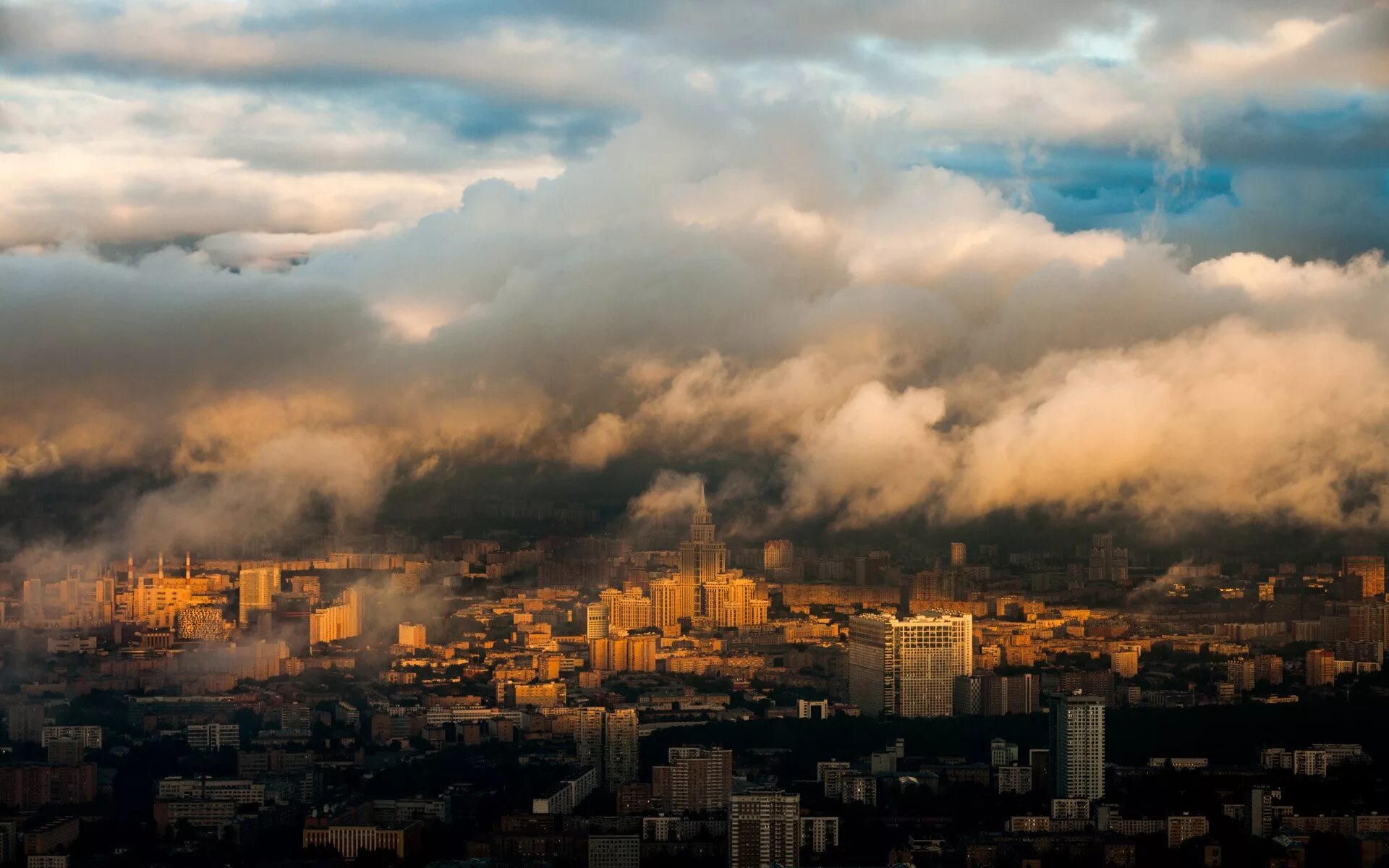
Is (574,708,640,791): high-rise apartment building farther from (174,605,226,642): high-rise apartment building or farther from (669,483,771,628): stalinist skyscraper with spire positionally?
(174,605,226,642): high-rise apartment building

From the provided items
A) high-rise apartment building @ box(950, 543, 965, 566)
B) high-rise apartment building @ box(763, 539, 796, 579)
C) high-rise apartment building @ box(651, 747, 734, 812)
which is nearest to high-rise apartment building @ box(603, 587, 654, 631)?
high-rise apartment building @ box(763, 539, 796, 579)

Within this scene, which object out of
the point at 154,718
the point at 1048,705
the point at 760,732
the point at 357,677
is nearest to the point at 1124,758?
the point at 1048,705

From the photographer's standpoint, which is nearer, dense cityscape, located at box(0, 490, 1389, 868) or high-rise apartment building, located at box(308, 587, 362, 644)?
dense cityscape, located at box(0, 490, 1389, 868)

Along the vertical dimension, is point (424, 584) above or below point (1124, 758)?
above

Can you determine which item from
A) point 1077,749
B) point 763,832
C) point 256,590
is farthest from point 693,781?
point 256,590

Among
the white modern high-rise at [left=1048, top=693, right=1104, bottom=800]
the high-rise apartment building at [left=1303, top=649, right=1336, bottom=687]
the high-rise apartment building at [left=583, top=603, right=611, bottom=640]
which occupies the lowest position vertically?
the white modern high-rise at [left=1048, top=693, right=1104, bottom=800]

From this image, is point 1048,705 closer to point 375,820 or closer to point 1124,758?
point 1124,758

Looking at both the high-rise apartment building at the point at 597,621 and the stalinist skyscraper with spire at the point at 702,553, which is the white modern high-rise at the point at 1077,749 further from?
the high-rise apartment building at the point at 597,621
